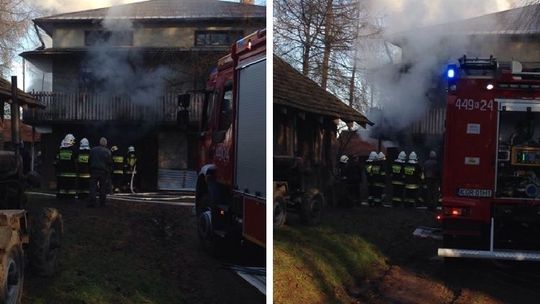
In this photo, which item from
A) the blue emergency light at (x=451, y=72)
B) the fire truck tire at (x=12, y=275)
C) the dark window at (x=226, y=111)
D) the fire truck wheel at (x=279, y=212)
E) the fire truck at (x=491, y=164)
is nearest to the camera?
the fire truck tire at (x=12, y=275)

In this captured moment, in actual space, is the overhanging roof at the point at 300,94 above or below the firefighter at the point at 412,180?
above

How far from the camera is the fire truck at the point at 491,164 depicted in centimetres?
261

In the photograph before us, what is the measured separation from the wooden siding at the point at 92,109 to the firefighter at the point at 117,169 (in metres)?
0.12

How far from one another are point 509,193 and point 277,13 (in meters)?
1.71

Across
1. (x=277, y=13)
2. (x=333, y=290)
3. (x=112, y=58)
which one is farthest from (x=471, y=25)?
(x=112, y=58)

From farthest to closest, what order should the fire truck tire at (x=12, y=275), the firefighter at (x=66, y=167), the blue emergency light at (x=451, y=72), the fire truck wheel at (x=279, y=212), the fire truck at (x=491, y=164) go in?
the fire truck at (x=491, y=164) → the blue emergency light at (x=451, y=72) → the firefighter at (x=66, y=167) → the fire truck wheel at (x=279, y=212) → the fire truck tire at (x=12, y=275)

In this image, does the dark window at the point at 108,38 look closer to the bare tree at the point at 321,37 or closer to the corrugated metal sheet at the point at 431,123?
the bare tree at the point at 321,37

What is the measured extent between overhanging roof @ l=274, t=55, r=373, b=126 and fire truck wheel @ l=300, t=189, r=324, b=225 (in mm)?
296

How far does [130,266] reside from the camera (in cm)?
220

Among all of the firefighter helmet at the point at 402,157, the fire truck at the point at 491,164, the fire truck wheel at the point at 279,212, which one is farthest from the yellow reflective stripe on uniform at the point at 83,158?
the fire truck at the point at 491,164

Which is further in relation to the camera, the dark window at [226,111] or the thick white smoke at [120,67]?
the dark window at [226,111]

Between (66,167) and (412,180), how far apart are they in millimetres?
1255

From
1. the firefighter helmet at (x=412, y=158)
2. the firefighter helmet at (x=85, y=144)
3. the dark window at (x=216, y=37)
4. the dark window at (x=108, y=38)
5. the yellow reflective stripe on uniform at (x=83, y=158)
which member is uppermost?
the dark window at (x=216, y=37)

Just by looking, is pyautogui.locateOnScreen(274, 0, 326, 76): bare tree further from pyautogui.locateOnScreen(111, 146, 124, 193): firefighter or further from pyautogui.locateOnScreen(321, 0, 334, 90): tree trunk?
pyautogui.locateOnScreen(111, 146, 124, 193): firefighter
